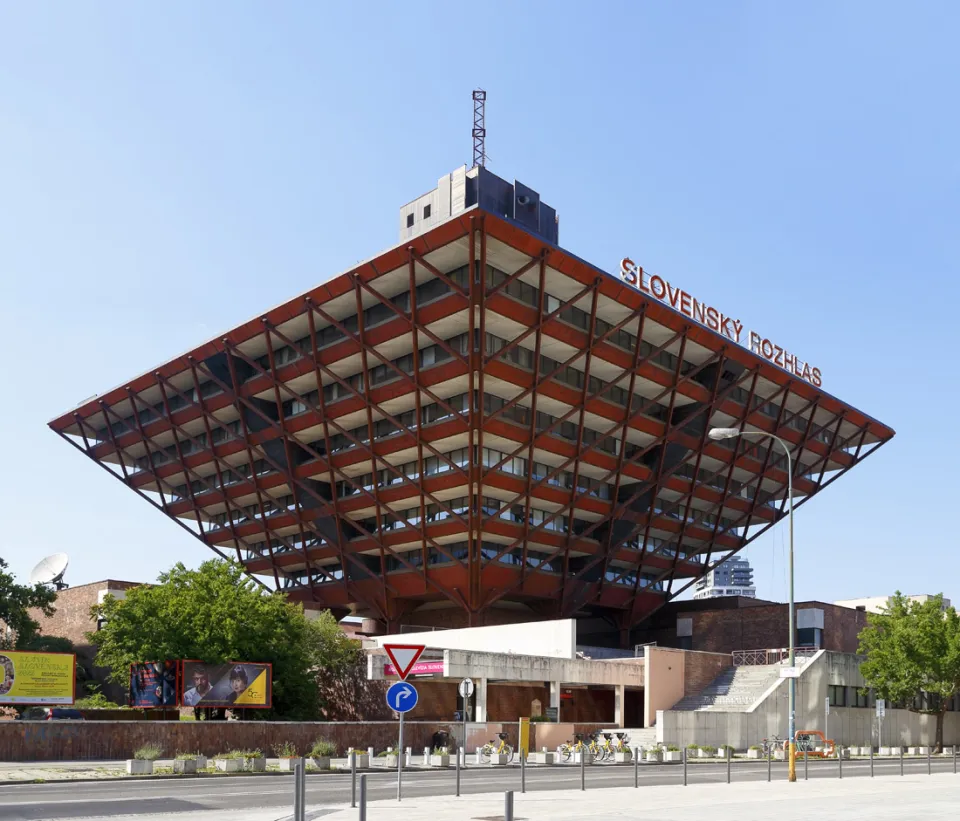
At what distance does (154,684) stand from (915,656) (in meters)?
47.8

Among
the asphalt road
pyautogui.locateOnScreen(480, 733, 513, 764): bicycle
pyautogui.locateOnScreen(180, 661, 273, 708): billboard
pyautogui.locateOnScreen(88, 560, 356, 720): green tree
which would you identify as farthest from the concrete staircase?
pyautogui.locateOnScreen(180, 661, 273, 708): billboard

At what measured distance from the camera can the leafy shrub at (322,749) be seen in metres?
44.0

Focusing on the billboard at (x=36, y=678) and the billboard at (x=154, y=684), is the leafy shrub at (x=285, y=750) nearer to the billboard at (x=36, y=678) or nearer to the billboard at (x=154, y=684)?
the billboard at (x=36, y=678)

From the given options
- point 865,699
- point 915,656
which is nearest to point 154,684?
point 865,699

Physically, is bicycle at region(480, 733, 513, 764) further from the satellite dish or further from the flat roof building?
the satellite dish

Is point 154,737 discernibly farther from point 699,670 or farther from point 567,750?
point 699,670

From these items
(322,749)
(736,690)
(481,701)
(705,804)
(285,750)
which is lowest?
(285,750)

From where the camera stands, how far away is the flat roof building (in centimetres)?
6744

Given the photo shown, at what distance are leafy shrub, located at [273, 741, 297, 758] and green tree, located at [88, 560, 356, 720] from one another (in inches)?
421

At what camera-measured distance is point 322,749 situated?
4428 centimetres

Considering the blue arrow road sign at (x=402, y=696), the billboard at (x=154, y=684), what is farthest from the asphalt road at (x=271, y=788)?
the billboard at (x=154, y=684)

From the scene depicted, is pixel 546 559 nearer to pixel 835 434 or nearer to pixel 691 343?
pixel 691 343

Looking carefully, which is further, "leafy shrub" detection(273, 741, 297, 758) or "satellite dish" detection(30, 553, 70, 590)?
"satellite dish" detection(30, 553, 70, 590)

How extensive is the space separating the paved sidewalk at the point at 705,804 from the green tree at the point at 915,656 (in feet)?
129
